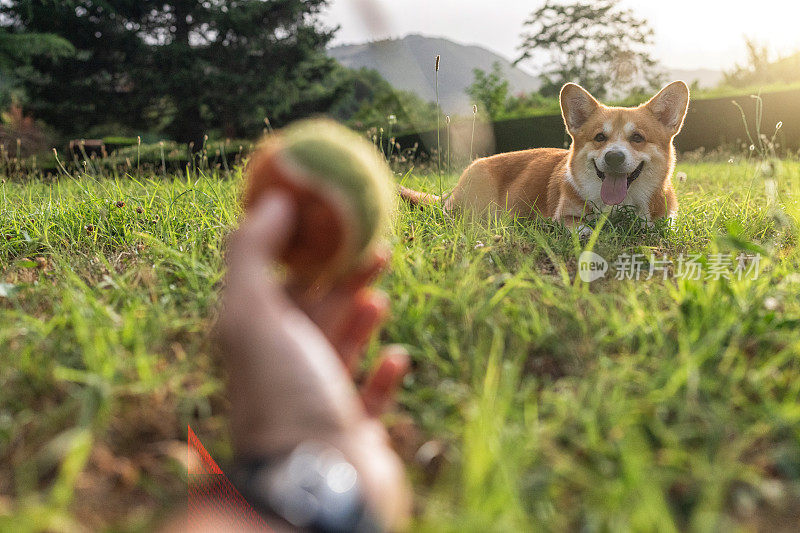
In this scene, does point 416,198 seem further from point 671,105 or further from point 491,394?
point 491,394

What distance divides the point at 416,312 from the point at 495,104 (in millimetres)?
17375

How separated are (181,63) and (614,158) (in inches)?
513

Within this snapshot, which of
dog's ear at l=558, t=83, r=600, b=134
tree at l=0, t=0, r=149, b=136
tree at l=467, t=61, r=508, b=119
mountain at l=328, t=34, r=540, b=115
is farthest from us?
tree at l=467, t=61, r=508, b=119

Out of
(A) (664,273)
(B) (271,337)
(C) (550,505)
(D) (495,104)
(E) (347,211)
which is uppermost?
(D) (495,104)

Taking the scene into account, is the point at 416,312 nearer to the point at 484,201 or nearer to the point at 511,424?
the point at 511,424

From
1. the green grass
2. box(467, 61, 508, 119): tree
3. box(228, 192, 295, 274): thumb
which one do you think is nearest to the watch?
the green grass

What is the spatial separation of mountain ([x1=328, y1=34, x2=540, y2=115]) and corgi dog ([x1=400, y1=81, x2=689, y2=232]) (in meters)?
0.74

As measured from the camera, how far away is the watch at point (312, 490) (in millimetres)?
821

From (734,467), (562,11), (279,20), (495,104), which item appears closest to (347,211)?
(734,467)

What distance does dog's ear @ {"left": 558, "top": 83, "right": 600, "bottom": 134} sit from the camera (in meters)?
3.52

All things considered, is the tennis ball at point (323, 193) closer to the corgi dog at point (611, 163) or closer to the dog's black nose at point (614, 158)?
the corgi dog at point (611, 163)

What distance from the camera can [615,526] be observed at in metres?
0.98

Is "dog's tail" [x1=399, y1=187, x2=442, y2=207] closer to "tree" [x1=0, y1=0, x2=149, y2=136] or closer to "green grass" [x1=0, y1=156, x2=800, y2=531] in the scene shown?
"green grass" [x1=0, y1=156, x2=800, y2=531]

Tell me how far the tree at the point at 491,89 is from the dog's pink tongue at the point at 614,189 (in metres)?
14.7
